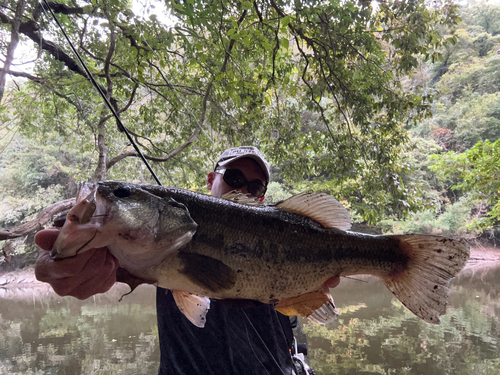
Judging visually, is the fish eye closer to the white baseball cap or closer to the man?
the man

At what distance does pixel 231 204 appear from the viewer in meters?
1.33

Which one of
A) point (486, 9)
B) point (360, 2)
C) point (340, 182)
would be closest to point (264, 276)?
point (360, 2)

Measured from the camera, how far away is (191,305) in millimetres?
1302

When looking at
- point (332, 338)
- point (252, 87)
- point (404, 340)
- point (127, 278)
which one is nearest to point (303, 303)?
point (127, 278)

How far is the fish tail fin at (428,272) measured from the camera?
1.30m

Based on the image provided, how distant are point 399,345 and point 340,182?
4.99 m

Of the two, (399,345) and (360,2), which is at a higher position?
(360,2)

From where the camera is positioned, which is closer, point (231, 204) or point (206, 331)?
point (231, 204)

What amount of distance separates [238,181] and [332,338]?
25.5 ft

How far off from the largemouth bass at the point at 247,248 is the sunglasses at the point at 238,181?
82 cm

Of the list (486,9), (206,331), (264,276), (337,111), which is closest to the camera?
(264,276)

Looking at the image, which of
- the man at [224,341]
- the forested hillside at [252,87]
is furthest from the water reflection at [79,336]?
the man at [224,341]

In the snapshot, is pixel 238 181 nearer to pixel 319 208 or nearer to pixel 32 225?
pixel 319 208

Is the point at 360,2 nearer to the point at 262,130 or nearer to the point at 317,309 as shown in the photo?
the point at 262,130
